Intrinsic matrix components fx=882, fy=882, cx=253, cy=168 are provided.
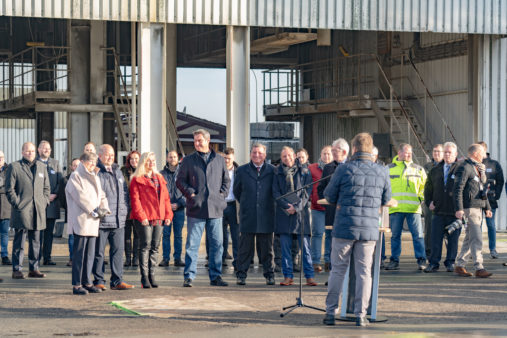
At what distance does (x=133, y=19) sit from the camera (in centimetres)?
1675

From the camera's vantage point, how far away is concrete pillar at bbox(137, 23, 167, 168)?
55.9 feet

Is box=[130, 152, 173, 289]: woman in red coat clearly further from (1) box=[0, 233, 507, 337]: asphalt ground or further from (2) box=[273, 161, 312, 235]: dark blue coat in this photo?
(2) box=[273, 161, 312, 235]: dark blue coat

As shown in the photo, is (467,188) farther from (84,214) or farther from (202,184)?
(84,214)

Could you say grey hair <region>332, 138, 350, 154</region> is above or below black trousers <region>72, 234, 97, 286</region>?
above

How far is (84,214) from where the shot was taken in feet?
36.8

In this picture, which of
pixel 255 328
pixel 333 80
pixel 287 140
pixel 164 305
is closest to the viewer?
pixel 255 328

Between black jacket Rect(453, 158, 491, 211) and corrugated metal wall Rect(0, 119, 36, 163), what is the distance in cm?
3217

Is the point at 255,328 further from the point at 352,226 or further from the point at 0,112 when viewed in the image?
the point at 0,112

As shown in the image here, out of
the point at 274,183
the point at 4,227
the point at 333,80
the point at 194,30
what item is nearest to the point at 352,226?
the point at 274,183

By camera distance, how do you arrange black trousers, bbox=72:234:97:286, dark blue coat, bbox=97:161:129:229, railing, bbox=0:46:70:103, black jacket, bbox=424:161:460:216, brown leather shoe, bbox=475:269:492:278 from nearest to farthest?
black trousers, bbox=72:234:97:286 < dark blue coat, bbox=97:161:129:229 < brown leather shoe, bbox=475:269:492:278 < black jacket, bbox=424:161:460:216 < railing, bbox=0:46:70:103

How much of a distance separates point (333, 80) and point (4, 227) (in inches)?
701

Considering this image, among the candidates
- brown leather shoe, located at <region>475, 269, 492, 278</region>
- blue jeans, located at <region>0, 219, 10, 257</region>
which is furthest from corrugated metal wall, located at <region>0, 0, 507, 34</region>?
brown leather shoe, located at <region>475, 269, 492, 278</region>

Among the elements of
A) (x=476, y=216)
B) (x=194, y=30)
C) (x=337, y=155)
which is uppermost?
(x=194, y=30)

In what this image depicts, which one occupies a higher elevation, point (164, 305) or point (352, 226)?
point (352, 226)
